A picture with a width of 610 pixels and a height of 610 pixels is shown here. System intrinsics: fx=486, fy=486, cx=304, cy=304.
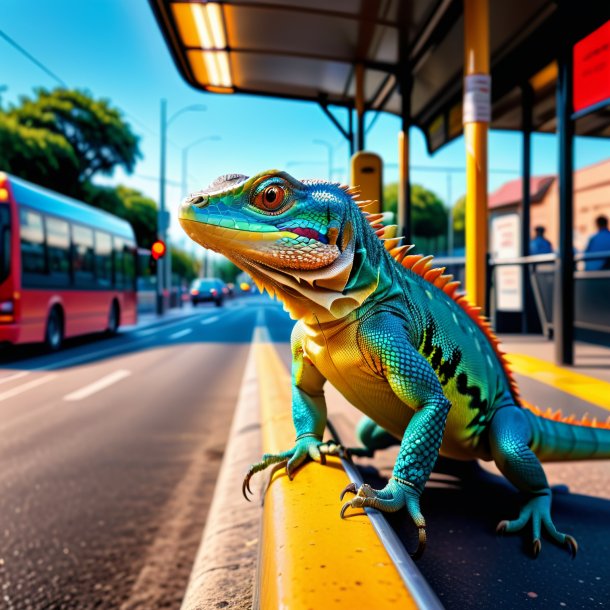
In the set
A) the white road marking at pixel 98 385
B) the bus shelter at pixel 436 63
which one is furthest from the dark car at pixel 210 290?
the white road marking at pixel 98 385

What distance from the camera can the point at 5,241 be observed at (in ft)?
7.98

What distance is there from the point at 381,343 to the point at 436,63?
21.4 ft

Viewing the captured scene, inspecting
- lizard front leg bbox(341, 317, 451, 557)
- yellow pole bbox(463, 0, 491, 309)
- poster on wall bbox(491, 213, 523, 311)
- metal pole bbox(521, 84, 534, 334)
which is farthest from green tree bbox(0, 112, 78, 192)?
lizard front leg bbox(341, 317, 451, 557)

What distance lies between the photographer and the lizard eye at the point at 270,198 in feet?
2.92

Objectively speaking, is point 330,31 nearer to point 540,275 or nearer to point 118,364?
point 540,275

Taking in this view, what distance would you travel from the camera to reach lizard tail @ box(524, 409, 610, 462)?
1.24 m

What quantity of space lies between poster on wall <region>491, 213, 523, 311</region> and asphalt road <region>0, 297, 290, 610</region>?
4706 millimetres

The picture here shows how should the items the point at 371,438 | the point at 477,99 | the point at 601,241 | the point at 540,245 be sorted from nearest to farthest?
the point at 371,438, the point at 477,99, the point at 601,241, the point at 540,245

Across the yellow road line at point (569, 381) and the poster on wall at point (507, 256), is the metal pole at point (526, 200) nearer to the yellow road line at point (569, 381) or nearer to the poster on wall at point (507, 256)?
the poster on wall at point (507, 256)

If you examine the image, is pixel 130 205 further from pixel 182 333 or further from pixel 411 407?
pixel 411 407

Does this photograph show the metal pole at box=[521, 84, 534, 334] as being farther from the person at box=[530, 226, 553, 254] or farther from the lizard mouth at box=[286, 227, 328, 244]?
the lizard mouth at box=[286, 227, 328, 244]

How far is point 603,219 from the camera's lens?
643 cm

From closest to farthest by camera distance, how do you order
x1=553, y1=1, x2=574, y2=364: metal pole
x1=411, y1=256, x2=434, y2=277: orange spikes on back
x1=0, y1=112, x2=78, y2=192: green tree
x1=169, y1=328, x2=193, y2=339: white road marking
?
x1=411, y1=256, x2=434, y2=277: orange spikes on back < x1=553, y1=1, x2=574, y2=364: metal pole < x1=169, y1=328, x2=193, y2=339: white road marking < x1=0, y1=112, x2=78, y2=192: green tree

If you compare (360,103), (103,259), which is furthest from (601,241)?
(103,259)
